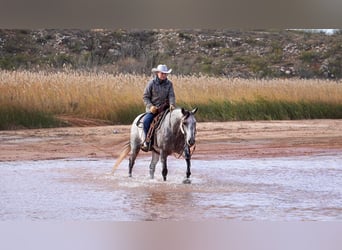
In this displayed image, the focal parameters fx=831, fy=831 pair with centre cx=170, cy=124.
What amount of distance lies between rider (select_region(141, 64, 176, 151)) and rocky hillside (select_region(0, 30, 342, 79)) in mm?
250

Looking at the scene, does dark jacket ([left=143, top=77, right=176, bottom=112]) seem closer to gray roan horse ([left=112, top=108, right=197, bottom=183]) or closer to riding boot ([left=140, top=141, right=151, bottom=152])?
gray roan horse ([left=112, top=108, right=197, bottom=183])

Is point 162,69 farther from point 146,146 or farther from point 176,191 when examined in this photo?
point 176,191

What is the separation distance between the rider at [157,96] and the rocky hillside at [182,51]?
0.82ft

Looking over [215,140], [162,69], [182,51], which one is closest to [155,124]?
[162,69]

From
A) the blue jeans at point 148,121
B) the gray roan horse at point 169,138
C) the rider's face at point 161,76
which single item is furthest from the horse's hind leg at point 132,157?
the rider's face at point 161,76

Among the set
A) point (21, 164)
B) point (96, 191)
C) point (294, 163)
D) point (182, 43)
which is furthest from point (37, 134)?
point (294, 163)

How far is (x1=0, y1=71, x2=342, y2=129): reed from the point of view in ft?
24.9

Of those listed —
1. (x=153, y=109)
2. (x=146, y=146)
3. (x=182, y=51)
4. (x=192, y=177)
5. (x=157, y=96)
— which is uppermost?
(x=182, y=51)

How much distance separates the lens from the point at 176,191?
7.23 meters

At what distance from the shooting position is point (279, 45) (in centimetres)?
771

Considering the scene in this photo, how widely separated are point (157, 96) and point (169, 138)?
425mm

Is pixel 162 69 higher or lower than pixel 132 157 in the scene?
higher

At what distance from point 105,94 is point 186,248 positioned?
5.84 ft

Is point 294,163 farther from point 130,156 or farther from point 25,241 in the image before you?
point 25,241
